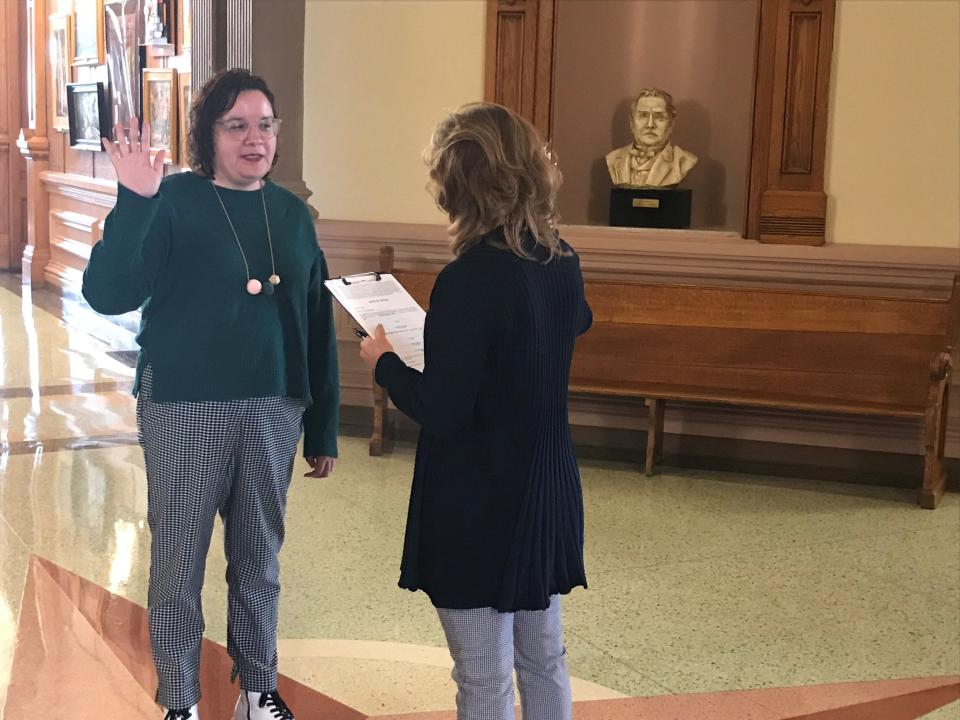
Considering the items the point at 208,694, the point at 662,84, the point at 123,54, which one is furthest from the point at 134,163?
the point at 123,54

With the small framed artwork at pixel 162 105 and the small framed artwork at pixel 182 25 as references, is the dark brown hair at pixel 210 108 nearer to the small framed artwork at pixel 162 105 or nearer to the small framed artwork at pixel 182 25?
the small framed artwork at pixel 182 25

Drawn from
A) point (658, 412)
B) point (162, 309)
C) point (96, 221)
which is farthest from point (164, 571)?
point (96, 221)

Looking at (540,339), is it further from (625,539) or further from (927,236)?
(927,236)

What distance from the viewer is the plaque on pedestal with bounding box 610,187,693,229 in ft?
21.3

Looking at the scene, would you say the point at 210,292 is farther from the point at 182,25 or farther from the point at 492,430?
the point at 182,25

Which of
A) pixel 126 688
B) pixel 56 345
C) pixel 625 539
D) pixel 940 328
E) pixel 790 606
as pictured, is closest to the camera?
pixel 126 688

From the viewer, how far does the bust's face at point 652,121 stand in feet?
21.2

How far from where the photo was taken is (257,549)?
9.06 feet

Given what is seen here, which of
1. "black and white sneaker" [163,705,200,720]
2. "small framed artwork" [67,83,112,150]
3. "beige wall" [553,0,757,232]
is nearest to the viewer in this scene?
"black and white sneaker" [163,705,200,720]

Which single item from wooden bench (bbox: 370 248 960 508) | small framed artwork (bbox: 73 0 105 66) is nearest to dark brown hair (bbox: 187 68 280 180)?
wooden bench (bbox: 370 248 960 508)

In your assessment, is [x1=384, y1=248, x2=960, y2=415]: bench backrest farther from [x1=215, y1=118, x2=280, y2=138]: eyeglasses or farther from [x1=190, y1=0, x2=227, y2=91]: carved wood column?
[x1=215, y1=118, x2=280, y2=138]: eyeglasses

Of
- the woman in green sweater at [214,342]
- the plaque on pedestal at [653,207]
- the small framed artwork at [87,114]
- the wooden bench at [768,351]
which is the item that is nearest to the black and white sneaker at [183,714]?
the woman in green sweater at [214,342]

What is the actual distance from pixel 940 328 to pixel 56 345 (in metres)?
6.05

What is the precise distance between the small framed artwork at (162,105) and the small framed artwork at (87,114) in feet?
3.37
